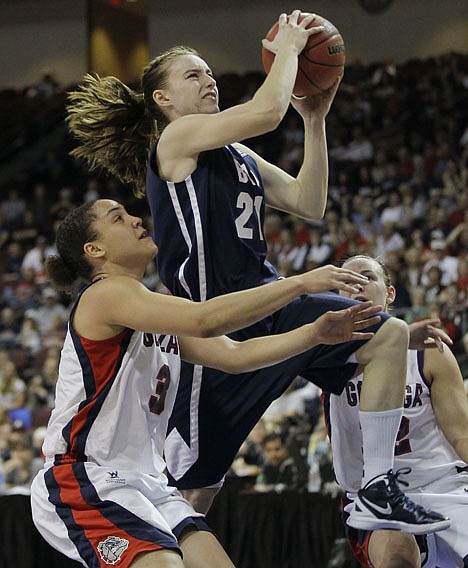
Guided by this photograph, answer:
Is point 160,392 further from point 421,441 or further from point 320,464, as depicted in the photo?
point 320,464

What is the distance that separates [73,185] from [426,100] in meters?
5.50

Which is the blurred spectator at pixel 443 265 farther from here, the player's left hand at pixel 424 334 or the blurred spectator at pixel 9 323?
the player's left hand at pixel 424 334

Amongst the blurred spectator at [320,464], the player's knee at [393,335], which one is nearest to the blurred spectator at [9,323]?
the blurred spectator at [320,464]

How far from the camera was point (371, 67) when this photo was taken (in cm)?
1584

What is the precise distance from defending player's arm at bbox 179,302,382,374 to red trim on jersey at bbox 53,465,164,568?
0.62m

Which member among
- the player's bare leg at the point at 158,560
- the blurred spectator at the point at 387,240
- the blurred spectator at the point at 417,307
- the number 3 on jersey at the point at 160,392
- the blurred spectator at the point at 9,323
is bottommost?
the blurred spectator at the point at 9,323

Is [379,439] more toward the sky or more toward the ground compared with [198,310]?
more toward the ground

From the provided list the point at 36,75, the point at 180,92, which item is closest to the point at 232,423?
the point at 180,92

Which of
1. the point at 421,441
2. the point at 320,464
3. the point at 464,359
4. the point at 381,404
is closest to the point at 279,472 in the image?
the point at 320,464

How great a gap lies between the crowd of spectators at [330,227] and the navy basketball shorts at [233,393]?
2.67m

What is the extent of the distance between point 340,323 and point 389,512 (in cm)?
64

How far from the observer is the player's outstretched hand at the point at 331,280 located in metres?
3.11

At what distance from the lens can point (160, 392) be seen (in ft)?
11.3

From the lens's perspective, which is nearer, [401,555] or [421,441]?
[401,555]
